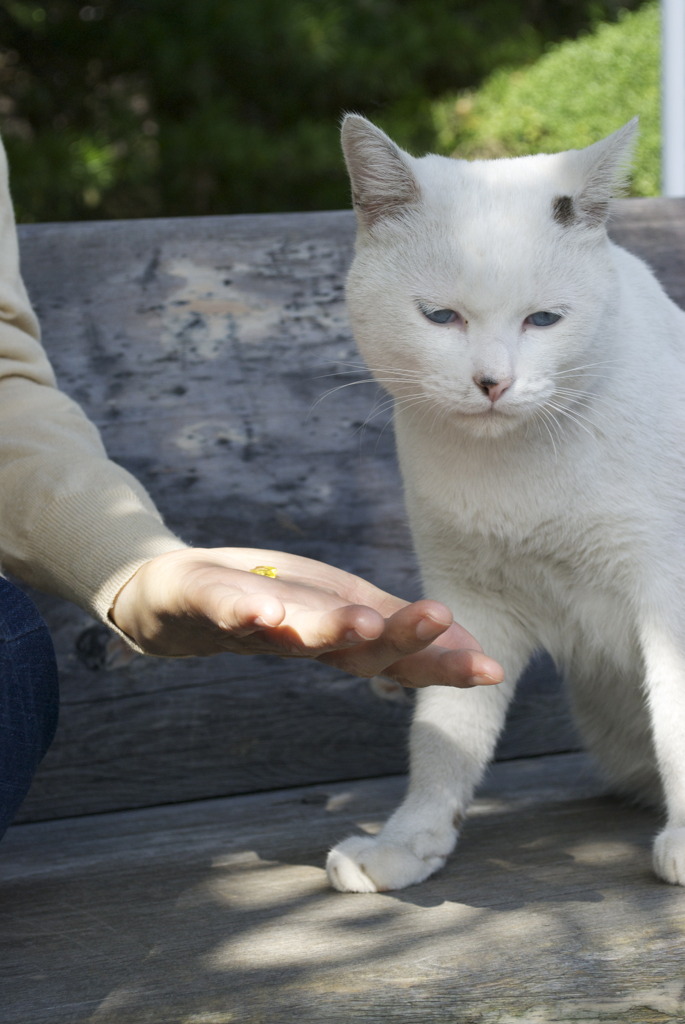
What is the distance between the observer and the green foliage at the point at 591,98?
5098 mm

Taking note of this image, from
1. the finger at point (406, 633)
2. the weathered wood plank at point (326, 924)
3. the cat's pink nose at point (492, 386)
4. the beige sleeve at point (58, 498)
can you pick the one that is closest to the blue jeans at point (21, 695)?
the beige sleeve at point (58, 498)

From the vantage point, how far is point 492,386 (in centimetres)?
143

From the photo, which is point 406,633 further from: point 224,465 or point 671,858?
point 224,465

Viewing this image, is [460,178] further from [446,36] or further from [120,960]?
[446,36]

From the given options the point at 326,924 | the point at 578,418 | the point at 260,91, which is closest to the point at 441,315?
the point at 578,418

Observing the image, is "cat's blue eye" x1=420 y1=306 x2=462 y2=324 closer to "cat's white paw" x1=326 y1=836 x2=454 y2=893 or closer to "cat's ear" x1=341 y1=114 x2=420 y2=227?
"cat's ear" x1=341 y1=114 x2=420 y2=227

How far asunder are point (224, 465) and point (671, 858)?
1037 mm

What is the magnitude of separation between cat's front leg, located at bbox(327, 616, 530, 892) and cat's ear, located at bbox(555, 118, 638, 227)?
0.62m

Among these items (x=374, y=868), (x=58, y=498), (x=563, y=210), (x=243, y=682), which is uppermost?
(x=563, y=210)

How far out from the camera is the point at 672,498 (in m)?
1.54

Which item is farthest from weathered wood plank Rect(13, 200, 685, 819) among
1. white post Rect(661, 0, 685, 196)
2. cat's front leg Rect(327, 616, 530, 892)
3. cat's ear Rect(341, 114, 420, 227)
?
white post Rect(661, 0, 685, 196)

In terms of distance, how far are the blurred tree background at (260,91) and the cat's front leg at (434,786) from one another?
4.29m

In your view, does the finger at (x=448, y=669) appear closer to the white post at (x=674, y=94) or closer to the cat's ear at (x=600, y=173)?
the cat's ear at (x=600, y=173)

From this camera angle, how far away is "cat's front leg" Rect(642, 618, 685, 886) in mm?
1503
